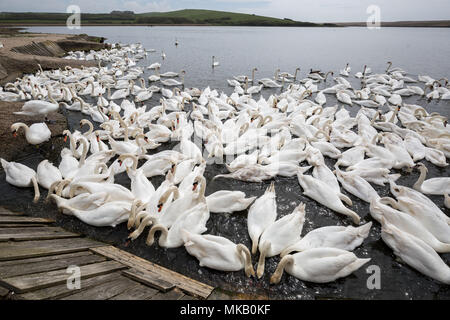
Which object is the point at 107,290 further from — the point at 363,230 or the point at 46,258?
the point at 363,230

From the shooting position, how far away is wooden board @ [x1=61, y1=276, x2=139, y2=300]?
9.91 ft

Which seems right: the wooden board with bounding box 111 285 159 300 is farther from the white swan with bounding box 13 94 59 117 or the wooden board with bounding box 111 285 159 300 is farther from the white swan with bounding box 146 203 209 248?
the white swan with bounding box 13 94 59 117

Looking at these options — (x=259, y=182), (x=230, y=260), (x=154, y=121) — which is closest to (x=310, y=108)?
(x=259, y=182)

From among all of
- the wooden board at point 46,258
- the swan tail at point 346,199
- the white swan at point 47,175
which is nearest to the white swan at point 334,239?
the swan tail at point 346,199

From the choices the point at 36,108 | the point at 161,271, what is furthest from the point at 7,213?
the point at 36,108

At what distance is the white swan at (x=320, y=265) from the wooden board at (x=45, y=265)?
9.96 feet

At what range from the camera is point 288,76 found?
2073 centimetres

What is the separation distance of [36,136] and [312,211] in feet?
27.4

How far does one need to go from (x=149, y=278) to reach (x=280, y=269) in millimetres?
2092

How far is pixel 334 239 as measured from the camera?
4.62 meters

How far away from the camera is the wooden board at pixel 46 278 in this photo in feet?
9.06

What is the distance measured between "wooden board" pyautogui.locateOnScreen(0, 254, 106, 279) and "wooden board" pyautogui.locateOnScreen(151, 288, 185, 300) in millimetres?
1344

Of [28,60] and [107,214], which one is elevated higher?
[28,60]

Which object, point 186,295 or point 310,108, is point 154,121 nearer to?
point 310,108
